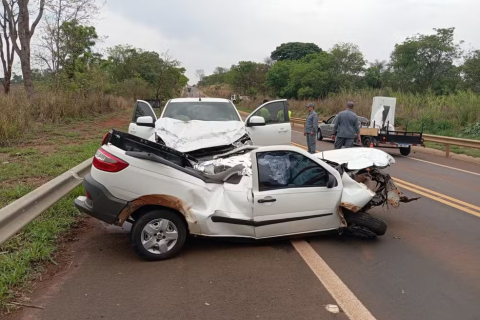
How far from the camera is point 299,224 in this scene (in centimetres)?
487

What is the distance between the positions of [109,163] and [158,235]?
0.95 meters

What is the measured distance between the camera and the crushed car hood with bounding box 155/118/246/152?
6594mm

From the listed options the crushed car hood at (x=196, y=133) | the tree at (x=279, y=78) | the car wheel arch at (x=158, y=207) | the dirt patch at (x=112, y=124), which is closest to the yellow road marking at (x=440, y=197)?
the crushed car hood at (x=196, y=133)

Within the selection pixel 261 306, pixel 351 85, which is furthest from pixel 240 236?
pixel 351 85

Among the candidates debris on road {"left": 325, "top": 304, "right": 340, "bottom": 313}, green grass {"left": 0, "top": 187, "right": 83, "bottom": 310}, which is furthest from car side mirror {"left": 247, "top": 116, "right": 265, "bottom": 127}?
debris on road {"left": 325, "top": 304, "right": 340, "bottom": 313}

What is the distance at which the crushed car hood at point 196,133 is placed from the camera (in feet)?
21.6

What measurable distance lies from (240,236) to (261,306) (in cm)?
130

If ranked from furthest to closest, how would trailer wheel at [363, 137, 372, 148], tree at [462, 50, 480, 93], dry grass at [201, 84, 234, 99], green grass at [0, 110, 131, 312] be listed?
dry grass at [201, 84, 234, 99] → tree at [462, 50, 480, 93] → trailer wheel at [363, 137, 372, 148] → green grass at [0, 110, 131, 312]

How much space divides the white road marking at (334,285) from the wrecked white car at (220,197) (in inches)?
10.5

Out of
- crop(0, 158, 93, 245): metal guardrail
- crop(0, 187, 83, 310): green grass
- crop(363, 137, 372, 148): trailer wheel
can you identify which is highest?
crop(0, 158, 93, 245): metal guardrail

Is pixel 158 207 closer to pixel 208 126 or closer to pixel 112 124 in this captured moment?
pixel 208 126

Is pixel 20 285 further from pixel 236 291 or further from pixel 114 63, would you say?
pixel 114 63

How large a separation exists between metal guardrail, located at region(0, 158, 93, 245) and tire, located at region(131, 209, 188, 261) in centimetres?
123

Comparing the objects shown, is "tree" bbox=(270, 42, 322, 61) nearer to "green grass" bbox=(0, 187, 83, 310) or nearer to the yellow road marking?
the yellow road marking
